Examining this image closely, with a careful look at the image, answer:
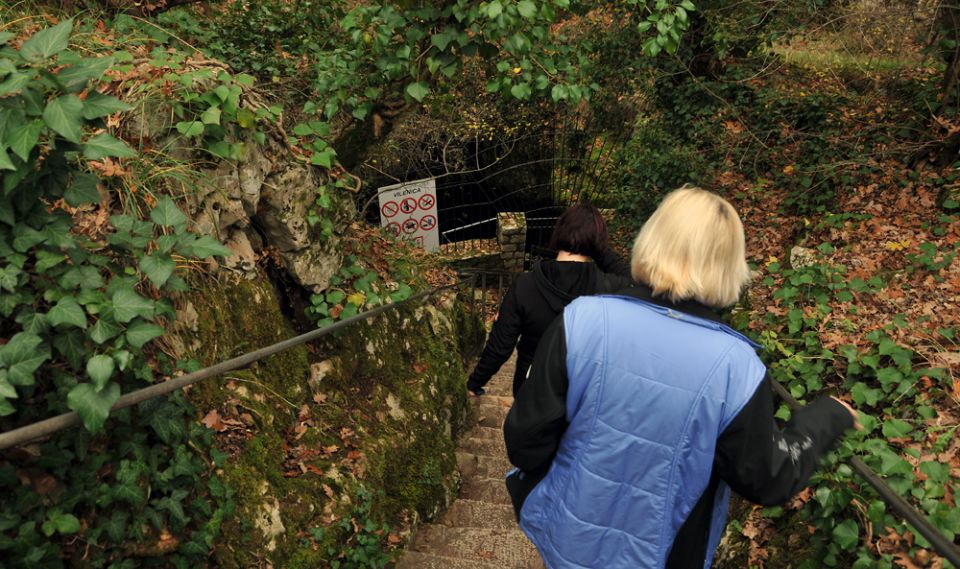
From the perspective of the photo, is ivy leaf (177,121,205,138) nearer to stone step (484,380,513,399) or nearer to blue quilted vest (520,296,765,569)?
blue quilted vest (520,296,765,569)

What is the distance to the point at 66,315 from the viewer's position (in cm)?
156

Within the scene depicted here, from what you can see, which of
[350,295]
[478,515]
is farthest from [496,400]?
[350,295]

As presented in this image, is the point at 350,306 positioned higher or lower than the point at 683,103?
lower

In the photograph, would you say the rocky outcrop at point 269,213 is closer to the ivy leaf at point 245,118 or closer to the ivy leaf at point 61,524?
the ivy leaf at point 245,118

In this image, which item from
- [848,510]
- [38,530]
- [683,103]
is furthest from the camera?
[683,103]

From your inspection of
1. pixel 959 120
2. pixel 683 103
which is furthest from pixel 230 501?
pixel 683 103

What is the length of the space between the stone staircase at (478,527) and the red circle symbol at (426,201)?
4755mm

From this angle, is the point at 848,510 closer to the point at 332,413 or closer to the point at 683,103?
the point at 332,413

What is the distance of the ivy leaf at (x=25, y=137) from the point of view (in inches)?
53.4

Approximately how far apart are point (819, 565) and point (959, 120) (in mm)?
4631

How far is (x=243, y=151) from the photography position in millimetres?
2877

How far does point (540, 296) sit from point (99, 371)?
198 centimetres

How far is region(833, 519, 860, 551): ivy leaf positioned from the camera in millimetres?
2270

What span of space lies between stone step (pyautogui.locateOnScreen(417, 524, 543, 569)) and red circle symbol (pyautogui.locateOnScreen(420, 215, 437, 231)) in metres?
6.37
